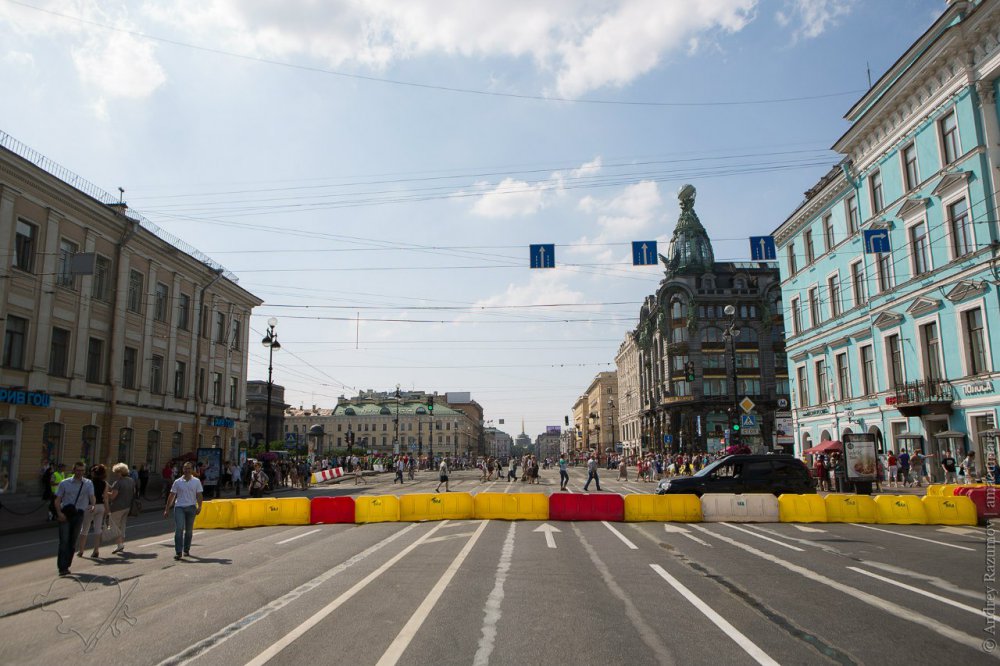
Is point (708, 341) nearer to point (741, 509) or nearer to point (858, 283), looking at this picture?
point (858, 283)

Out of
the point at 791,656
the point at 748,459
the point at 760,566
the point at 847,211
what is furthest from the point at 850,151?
the point at 791,656

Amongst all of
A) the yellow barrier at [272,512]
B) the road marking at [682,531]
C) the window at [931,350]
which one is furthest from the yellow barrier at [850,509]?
the yellow barrier at [272,512]

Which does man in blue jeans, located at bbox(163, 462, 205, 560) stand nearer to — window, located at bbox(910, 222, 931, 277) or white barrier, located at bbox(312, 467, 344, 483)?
window, located at bbox(910, 222, 931, 277)

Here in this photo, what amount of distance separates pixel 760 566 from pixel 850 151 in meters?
27.8

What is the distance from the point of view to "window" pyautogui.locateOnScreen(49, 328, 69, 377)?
1054 inches

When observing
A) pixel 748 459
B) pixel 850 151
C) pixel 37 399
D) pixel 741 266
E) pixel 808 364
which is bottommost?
pixel 748 459

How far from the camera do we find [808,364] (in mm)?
38719

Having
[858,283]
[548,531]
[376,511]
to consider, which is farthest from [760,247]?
[376,511]

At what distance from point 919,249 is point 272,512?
26.4 m

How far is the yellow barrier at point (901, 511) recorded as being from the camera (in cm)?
1628

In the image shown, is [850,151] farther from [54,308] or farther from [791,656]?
[54,308]

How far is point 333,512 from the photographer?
1739cm

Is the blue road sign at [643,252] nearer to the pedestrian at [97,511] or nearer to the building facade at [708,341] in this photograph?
the pedestrian at [97,511]

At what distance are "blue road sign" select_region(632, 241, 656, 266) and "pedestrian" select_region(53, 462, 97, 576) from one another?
586 inches
